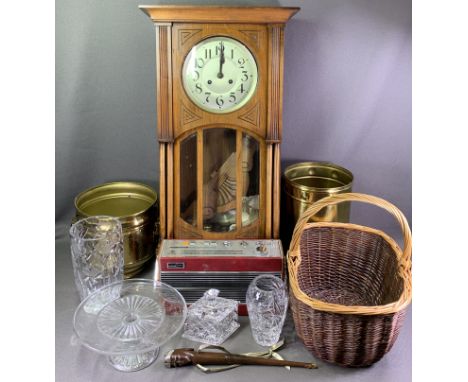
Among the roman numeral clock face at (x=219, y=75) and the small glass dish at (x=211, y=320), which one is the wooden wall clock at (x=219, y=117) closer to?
the roman numeral clock face at (x=219, y=75)

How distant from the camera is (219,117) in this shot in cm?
171

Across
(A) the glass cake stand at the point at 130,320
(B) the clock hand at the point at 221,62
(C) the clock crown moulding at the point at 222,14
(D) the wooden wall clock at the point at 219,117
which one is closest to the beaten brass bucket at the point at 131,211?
(D) the wooden wall clock at the point at 219,117

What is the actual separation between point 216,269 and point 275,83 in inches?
25.4

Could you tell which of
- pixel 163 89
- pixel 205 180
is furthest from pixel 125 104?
pixel 205 180

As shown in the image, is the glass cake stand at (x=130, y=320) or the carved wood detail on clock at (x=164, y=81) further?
the carved wood detail on clock at (x=164, y=81)

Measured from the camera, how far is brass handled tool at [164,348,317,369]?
1.44 meters

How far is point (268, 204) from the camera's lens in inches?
70.0

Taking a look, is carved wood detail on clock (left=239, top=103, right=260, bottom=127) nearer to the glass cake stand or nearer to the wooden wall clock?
the wooden wall clock

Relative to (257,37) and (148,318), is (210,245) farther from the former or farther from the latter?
(257,37)

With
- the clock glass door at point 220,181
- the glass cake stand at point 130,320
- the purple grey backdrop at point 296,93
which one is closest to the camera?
the glass cake stand at point 130,320

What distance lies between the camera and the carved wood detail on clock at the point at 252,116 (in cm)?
172

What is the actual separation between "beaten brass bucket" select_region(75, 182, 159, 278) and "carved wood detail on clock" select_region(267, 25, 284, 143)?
20.8 inches

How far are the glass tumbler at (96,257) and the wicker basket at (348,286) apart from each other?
573mm

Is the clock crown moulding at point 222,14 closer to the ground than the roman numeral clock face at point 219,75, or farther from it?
farther from it
